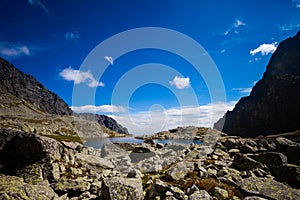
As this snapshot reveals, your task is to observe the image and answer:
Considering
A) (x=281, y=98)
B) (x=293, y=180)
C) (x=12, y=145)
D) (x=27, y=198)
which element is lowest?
(x=293, y=180)

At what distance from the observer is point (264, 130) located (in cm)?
18650

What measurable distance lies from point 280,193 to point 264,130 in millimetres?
212900

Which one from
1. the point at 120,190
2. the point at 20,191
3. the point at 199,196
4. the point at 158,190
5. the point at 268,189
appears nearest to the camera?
the point at 20,191

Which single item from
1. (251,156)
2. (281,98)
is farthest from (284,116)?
(251,156)

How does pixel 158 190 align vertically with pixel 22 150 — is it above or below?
below

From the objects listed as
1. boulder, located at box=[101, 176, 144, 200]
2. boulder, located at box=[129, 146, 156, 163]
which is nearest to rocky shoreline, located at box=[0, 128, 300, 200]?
boulder, located at box=[101, 176, 144, 200]

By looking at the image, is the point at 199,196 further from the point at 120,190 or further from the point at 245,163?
the point at 245,163

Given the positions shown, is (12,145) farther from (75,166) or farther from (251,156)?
(251,156)

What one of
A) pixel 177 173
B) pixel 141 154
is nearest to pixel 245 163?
pixel 177 173

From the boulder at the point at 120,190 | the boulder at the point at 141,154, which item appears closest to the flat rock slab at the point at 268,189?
the boulder at the point at 120,190

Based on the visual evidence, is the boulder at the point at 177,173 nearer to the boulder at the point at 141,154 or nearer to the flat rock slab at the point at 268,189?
the flat rock slab at the point at 268,189

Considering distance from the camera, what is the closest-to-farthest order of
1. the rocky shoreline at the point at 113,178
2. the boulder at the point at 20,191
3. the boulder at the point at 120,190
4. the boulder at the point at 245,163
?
the boulder at the point at 20,191 < the boulder at the point at 120,190 < the rocky shoreline at the point at 113,178 < the boulder at the point at 245,163

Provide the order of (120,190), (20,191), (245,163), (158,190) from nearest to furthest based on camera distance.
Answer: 1. (20,191)
2. (120,190)
3. (158,190)
4. (245,163)

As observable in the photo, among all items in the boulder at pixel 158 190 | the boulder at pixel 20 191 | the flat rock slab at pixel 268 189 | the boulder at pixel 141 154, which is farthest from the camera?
the boulder at pixel 141 154
